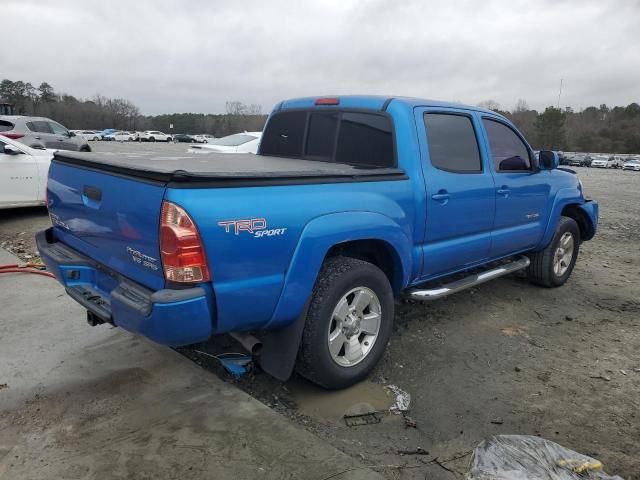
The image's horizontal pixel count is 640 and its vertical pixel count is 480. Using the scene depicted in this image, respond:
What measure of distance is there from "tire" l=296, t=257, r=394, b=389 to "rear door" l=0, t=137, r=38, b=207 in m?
7.26

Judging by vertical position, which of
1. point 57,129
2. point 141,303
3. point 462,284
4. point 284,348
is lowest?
point 284,348

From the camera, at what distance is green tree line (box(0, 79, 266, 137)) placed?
8894 centimetres

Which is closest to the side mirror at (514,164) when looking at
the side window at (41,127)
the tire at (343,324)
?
the tire at (343,324)

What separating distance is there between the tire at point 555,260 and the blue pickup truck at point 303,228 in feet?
2.73

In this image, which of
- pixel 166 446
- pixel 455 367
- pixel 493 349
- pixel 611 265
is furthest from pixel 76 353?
pixel 611 265

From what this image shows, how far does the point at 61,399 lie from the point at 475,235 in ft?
11.1

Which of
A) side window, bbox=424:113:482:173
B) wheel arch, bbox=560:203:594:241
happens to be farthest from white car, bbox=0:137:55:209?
wheel arch, bbox=560:203:594:241

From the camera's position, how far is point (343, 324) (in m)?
3.42

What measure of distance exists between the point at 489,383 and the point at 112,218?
2791 mm

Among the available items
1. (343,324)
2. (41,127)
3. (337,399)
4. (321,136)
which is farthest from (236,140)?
(337,399)

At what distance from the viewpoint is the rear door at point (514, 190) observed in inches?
187

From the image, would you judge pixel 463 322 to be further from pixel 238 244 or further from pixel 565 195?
pixel 238 244

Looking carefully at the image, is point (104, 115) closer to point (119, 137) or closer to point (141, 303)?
point (119, 137)

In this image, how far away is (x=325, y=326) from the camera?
10.5 ft
